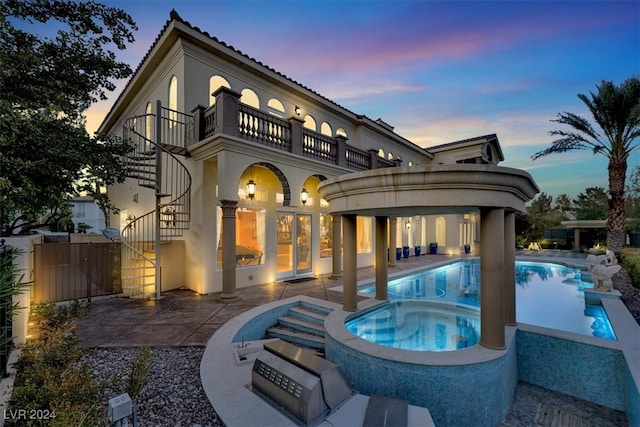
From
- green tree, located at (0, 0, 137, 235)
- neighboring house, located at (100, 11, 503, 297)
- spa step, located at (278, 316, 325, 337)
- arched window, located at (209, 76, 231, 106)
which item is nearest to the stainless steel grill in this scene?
spa step, located at (278, 316, 325, 337)

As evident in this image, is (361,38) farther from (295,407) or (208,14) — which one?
(295,407)

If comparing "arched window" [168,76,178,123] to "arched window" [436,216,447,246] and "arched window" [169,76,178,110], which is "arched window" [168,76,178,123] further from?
"arched window" [436,216,447,246]

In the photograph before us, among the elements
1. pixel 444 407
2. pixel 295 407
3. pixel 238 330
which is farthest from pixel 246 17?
pixel 444 407

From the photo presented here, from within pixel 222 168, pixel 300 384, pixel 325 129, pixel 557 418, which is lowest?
pixel 557 418

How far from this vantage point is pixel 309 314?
6.46 m

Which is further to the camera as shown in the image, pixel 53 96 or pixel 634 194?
pixel 634 194

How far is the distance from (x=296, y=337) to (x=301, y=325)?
36 centimetres

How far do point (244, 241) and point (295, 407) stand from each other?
7.46 m

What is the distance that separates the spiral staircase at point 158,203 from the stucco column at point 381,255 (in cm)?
550

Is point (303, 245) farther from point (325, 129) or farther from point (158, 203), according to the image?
point (325, 129)

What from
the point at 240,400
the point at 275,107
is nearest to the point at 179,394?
the point at 240,400

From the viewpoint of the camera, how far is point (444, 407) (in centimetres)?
373

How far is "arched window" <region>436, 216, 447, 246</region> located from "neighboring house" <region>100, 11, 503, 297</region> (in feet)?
36.2

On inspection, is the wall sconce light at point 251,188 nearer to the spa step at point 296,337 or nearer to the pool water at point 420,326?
the spa step at point 296,337
